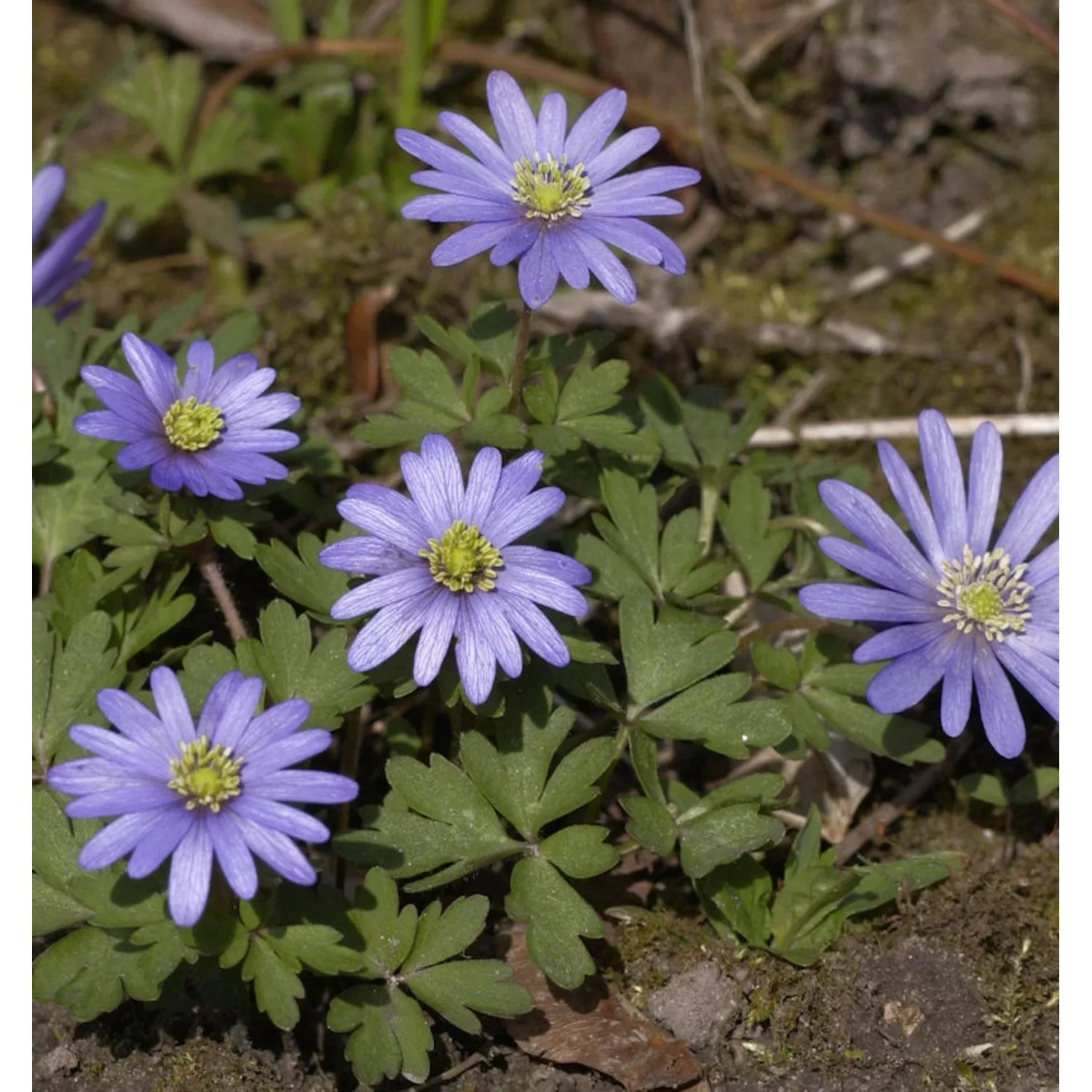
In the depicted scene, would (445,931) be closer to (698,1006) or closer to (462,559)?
(698,1006)

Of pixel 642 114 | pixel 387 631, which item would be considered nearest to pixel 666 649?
pixel 387 631

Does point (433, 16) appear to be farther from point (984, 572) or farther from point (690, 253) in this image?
point (984, 572)

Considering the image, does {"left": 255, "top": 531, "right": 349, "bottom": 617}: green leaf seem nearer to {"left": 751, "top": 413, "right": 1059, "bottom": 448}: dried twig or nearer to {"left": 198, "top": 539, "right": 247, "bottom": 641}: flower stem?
{"left": 198, "top": 539, "right": 247, "bottom": 641}: flower stem

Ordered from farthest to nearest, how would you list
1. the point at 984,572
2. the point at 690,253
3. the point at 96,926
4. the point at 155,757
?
the point at 690,253, the point at 984,572, the point at 96,926, the point at 155,757

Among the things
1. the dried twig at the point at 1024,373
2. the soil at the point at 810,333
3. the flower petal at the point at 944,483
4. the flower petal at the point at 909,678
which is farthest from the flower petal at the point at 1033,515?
the dried twig at the point at 1024,373

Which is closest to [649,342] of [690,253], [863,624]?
[690,253]

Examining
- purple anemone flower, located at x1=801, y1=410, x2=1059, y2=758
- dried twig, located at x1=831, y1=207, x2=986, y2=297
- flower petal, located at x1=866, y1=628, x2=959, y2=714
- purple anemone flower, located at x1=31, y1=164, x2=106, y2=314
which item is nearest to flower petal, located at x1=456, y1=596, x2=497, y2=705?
purple anemone flower, located at x1=801, y1=410, x2=1059, y2=758

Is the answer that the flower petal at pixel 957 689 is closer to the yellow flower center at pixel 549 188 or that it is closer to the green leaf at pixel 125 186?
the yellow flower center at pixel 549 188
